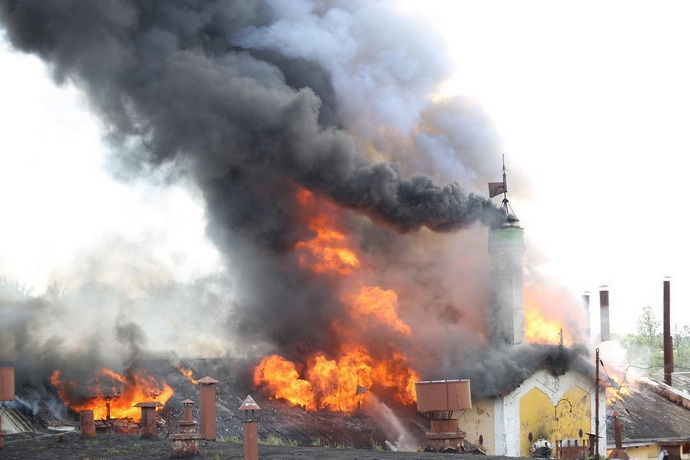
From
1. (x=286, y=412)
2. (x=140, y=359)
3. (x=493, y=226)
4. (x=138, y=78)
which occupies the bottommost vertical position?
(x=286, y=412)

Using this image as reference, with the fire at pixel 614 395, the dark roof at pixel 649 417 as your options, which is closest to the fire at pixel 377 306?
the fire at pixel 614 395

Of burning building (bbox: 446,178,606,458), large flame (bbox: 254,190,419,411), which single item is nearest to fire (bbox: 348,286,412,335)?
large flame (bbox: 254,190,419,411)

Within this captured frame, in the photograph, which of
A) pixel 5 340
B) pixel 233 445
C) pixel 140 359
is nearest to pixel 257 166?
pixel 140 359

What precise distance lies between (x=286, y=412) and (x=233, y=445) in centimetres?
1001

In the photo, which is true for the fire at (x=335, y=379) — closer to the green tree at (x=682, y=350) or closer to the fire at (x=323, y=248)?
the fire at (x=323, y=248)

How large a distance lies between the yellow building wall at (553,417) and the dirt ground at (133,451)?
16436 mm

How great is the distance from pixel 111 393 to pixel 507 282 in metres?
20.8

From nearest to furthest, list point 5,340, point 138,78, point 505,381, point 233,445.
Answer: point 233,445 → point 5,340 → point 505,381 → point 138,78

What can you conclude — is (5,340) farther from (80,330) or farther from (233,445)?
(233,445)

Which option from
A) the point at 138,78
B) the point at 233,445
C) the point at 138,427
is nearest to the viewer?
the point at 233,445

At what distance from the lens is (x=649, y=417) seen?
51719 mm

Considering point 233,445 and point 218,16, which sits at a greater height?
point 218,16

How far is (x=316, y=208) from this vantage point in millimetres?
45500

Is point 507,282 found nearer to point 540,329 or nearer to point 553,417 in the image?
point 540,329
